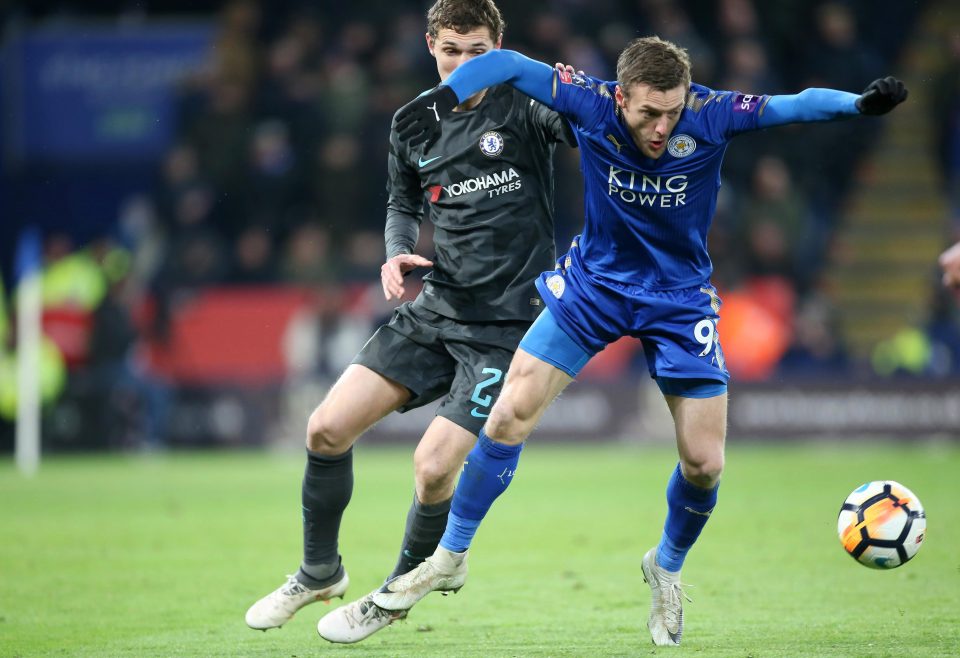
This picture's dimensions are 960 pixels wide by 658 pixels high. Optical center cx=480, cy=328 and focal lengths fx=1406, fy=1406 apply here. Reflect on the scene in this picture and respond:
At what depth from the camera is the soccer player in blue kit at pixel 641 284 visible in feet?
17.2

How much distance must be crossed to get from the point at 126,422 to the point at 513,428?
38.1 ft

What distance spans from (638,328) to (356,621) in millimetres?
1596

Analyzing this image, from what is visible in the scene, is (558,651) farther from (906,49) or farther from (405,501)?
(906,49)

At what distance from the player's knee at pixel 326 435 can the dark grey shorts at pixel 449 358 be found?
10.8 inches

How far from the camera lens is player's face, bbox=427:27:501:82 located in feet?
18.6

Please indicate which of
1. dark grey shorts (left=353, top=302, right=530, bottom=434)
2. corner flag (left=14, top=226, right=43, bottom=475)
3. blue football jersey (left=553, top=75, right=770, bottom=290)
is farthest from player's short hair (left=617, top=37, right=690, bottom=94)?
corner flag (left=14, top=226, right=43, bottom=475)

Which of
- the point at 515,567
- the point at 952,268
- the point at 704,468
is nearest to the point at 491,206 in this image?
the point at 704,468

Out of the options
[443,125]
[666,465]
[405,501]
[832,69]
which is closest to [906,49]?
[832,69]

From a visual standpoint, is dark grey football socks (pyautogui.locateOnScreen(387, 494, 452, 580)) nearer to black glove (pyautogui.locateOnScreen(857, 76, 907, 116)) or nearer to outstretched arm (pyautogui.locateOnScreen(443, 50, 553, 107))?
outstretched arm (pyautogui.locateOnScreen(443, 50, 553, 107))

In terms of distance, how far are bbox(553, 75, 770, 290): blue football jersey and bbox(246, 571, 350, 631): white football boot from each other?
172 centimetres

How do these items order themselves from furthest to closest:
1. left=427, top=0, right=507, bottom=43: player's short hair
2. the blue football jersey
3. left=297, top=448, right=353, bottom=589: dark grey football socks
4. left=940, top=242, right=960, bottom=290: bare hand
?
left=297, top=448, right=353, bottom=589: dark grey football socks → left=427, top=0, right=507, bottom=43: player's short hair → the blue football jersey → left=940, top=242, right=960, bottom=290: bare hand

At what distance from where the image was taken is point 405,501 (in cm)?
1108

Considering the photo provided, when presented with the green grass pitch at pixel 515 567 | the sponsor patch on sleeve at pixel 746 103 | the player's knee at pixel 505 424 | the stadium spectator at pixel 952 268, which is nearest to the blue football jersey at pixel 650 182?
the sponsor patch on sleeve at pixel 746 103

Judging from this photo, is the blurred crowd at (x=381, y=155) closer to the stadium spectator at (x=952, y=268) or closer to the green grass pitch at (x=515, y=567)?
the green grass pitch at (x=515, y=567)
